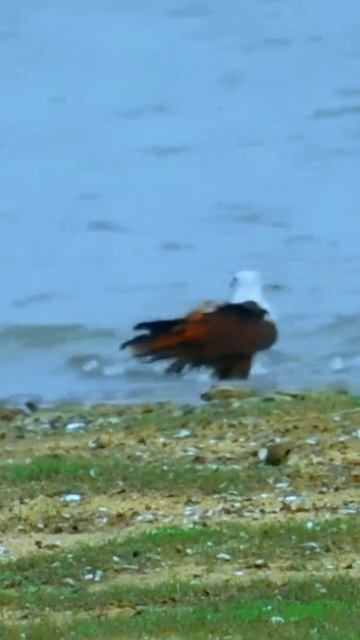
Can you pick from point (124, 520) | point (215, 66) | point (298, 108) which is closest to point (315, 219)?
point (298, 108)

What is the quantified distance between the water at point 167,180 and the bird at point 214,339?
23cm

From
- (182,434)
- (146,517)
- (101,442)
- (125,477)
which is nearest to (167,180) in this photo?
(182,434)

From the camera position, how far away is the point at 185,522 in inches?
408

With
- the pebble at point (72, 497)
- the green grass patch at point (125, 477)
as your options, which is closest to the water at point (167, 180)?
the green grass patch at point (125, 477)

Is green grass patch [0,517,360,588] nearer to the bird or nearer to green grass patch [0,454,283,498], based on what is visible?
green grass patch [0,454,283,498]

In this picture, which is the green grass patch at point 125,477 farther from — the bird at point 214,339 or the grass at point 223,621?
the bird at point 214,339

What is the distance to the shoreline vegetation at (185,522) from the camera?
855cm

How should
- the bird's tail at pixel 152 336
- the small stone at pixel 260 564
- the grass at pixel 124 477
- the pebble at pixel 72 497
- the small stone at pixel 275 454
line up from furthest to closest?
the bird's tail at pixel 152 336, the small stone at pixel 275 454, the grass at pixel 124 477, the pebble at pixel 72 497, the small stone at pixel 260 564

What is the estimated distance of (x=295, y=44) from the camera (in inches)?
1407

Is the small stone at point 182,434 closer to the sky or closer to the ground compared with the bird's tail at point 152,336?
Answer: closer to the sky

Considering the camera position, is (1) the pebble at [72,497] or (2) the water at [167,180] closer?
(1) the pebble at [72,497]

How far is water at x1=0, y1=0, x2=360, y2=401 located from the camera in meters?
18.2

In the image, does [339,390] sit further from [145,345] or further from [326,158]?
[326,158]

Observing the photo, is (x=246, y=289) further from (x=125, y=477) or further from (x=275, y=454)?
(x=125, y=477)
